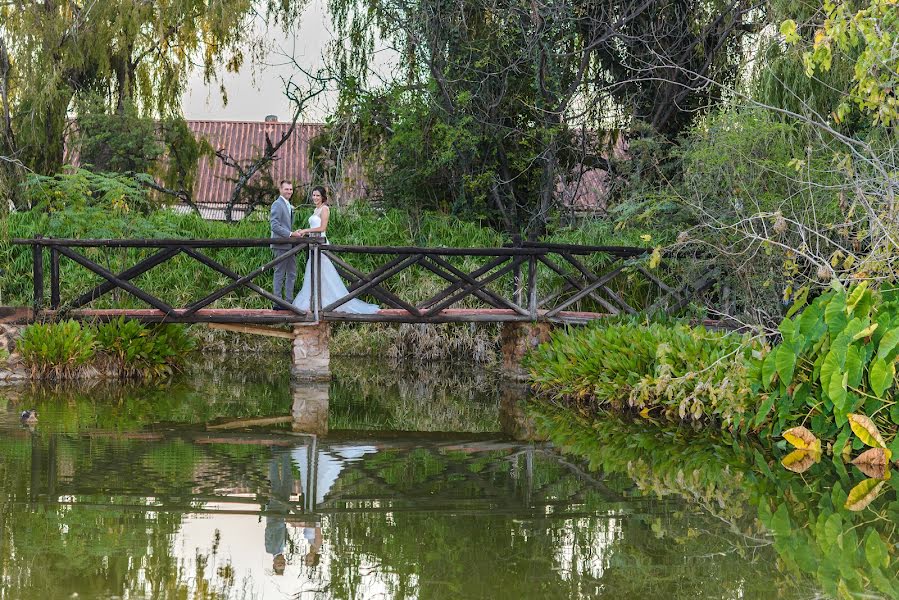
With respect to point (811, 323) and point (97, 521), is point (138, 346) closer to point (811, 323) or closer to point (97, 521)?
point (97, 521)

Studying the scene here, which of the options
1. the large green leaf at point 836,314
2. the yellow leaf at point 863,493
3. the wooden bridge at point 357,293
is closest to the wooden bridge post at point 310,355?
the wooden bridge at point 357,293

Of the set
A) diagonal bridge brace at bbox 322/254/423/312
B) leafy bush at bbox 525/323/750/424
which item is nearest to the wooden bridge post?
diagonal bridge brace at bbox 322/254/423/312

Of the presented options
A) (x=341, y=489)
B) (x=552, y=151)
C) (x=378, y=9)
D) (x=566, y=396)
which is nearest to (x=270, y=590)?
(x=341, y=489)

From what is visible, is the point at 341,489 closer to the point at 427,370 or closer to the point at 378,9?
the point at 427,370

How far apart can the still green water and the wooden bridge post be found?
2.79m

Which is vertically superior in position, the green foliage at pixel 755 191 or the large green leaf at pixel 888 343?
the green foliage at pixel 755 191

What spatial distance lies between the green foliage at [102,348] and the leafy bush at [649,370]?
4.50 meters

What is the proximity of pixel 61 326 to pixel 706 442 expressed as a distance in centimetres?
727

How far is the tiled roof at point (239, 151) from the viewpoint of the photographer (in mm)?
29397

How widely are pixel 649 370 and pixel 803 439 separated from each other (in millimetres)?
2454

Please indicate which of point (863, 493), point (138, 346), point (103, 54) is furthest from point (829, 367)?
point (103, 54)

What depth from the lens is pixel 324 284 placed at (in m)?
13.4

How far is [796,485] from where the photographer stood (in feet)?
23.4

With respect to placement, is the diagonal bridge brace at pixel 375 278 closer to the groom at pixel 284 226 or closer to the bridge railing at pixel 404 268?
the bridge railing at pixel 404 268
